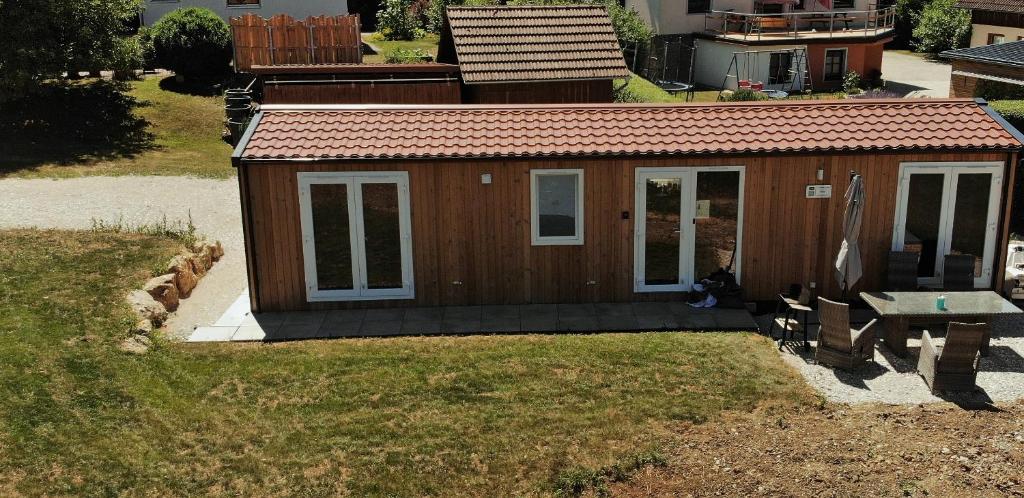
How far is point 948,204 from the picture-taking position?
13547mm

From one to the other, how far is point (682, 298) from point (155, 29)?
2237cm

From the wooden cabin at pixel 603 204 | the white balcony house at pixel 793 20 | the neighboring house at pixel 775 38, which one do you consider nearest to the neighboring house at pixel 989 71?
the neighboring house at pixel 775 38

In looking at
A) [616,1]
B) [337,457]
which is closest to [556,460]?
[337,457]

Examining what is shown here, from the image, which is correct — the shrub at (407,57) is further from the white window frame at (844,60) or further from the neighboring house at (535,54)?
the white window frame at (844,60)

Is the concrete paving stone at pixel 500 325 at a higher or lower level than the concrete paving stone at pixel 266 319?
higher

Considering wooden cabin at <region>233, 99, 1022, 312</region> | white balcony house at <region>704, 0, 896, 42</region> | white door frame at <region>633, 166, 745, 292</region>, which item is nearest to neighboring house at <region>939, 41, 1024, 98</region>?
white balcony house at <region>704, 0, 896, 42</region>

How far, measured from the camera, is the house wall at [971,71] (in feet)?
79.6

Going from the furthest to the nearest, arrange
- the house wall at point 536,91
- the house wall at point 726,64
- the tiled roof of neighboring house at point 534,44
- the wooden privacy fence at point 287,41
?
the house wall at point 726,64 → the wooden privacy fence at point 287,41 → the house wall at point 536,91 → the tiled roof of neighboring house at point 534,44

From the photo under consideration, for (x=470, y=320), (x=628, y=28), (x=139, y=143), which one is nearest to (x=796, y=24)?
(x=628, y=28)

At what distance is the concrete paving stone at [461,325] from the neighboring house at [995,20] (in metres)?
33.2

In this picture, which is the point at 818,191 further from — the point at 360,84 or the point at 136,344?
the point at 360,84

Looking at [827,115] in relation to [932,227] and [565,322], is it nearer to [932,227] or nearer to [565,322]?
[932,227]

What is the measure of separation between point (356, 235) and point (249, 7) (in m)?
24.0

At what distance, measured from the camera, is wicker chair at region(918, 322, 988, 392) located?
1093cm
